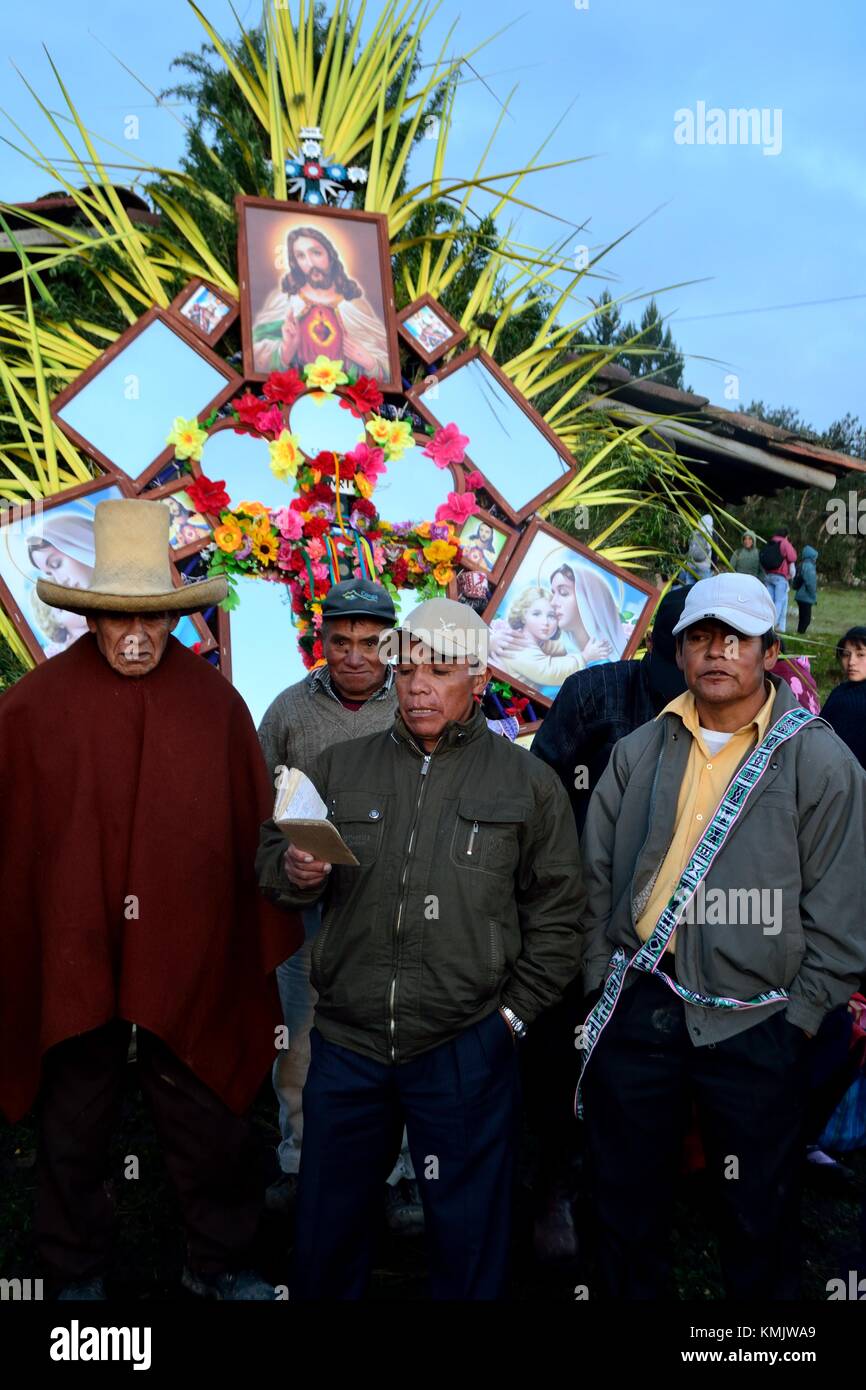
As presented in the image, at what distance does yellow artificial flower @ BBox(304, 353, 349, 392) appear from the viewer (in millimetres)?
5141

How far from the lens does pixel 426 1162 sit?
243 centimetres

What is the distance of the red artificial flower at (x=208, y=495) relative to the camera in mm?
4879

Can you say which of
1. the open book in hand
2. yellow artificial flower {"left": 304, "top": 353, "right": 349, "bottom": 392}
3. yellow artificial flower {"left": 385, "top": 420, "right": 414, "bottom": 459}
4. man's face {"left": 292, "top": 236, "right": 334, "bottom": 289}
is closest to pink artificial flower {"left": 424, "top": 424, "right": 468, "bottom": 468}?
yellow artificial flower {"left": 385, "top": 420, "right": 414, "bottom": 459}

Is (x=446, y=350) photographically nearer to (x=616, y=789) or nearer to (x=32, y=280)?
(x=32, y=280)

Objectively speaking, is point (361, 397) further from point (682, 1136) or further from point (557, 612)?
point (682, 1136)

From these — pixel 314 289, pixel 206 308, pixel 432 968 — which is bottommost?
pixel 432 968

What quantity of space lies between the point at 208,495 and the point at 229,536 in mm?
229

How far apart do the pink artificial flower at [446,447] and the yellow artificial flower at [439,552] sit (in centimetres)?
48

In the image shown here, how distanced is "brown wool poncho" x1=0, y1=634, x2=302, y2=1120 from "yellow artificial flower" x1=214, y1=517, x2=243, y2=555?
201 cm

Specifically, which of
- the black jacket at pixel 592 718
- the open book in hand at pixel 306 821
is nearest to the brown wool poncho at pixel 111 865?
the open book in hand at pixel 306 821

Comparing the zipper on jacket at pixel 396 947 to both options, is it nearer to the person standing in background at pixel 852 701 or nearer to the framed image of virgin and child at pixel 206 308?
the person standing in background at pixel 852 701

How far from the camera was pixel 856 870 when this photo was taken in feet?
7.88

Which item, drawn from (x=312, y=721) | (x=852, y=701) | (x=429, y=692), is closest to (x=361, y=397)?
(x=312, y=721)
